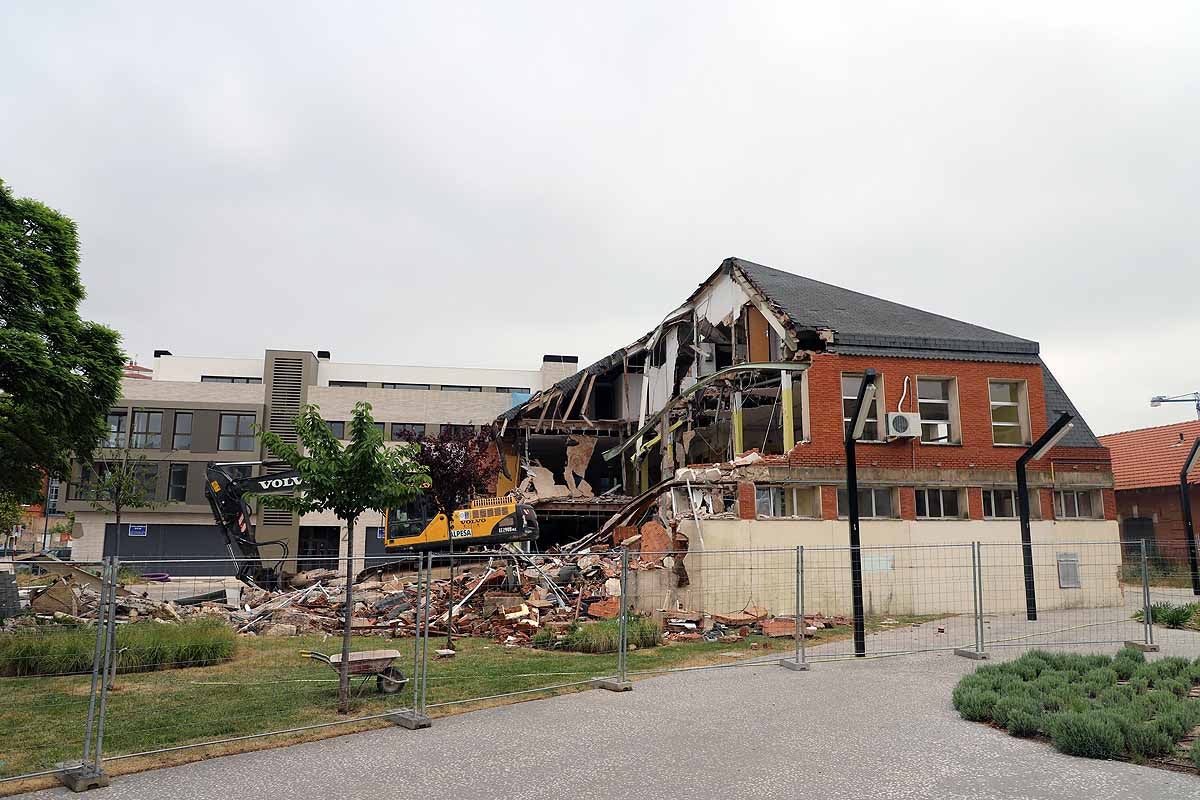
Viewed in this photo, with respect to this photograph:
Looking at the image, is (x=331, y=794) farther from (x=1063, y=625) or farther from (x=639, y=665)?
(x=1063, y=625)

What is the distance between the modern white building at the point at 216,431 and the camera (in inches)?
1858

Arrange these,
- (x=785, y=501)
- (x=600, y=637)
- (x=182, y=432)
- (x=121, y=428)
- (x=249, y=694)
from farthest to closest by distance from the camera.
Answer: (x=182, y=432) < (x=121, y=428) < (x=785, y=501) < (x=600, y=637) < (x=249, y=694)

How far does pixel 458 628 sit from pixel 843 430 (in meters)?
9.56

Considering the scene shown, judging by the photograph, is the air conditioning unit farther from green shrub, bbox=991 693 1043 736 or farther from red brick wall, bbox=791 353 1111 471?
green shrub, bbox=991 693 1043 736

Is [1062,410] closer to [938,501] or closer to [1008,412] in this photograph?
[1008,412]

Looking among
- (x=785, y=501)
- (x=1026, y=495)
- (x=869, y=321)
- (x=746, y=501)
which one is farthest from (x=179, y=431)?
(x=1026, y=495)

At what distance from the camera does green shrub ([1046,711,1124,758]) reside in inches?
281

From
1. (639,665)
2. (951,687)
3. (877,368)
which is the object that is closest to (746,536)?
(877,368)

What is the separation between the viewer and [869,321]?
21328mm

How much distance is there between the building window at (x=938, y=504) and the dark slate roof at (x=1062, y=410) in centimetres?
348

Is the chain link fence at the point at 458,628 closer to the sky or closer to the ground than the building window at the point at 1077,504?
closer to the ground

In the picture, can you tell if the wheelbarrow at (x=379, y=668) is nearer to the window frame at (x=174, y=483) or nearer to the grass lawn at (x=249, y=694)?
the grass lawn at (x=249, y=694)

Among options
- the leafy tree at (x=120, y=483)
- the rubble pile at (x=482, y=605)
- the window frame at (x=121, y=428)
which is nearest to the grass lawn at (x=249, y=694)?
the rubble pile at (x=482, y=605)

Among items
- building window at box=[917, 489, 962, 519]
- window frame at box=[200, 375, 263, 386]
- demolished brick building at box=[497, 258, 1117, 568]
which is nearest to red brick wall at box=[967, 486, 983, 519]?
demolished brick building at box=[497, 258, 1117, 568]
